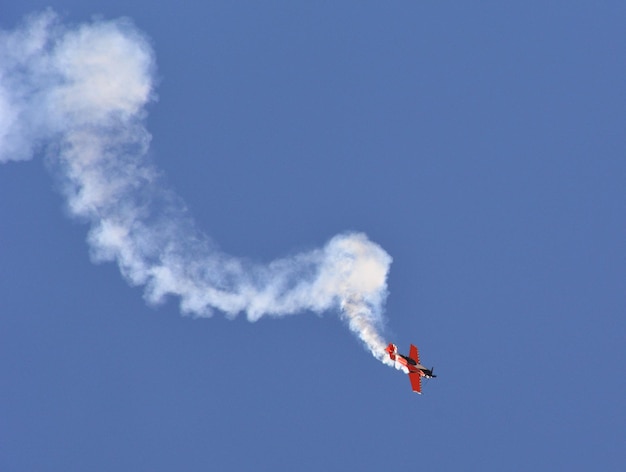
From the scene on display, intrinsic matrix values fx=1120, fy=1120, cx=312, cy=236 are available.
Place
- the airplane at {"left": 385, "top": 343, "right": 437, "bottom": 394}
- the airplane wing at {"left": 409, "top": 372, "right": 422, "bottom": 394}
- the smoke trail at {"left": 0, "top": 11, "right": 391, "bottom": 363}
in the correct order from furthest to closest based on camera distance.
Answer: the airplane wing at {"left": 409, "top": 372, "right": 422, "bottom": 394}, the airplane at {"left": 385, "top": 343, "right": 437, "bottom": 394}, the smoke trail at {"left": 0, "top": 11, "right": 391, "bottom": 363}

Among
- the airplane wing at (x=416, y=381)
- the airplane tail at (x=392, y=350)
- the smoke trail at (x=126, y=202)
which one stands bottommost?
the airplane wing at (x=416, y=381)

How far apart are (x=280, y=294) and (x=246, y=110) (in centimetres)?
1561

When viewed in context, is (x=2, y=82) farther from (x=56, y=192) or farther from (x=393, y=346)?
(x=393, y=346)

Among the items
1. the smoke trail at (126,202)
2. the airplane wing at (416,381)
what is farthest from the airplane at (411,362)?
the smoke trail at (126,202)

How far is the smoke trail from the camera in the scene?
7206 centimetres

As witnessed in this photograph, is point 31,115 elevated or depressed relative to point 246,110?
depressed

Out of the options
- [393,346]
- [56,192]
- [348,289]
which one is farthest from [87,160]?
[393,346]

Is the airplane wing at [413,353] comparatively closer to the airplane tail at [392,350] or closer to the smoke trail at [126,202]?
the airplane tail at [392,350]

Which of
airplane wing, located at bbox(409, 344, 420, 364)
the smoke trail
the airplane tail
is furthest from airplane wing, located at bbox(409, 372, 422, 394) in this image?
the smoke trail

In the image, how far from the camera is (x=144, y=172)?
73312 mm

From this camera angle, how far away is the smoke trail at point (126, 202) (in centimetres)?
7206

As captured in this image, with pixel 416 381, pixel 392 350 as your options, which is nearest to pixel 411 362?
pixel 392 350

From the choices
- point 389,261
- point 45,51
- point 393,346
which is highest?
point 45,51

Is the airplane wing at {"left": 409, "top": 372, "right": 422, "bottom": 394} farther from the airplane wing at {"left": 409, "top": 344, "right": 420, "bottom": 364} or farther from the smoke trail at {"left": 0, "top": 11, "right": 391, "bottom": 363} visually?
the smoke trail at {"left": 0, "top": 11, "right": 391, "bottom": 363}
